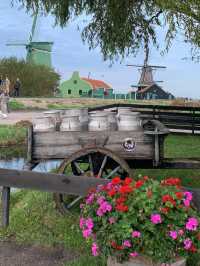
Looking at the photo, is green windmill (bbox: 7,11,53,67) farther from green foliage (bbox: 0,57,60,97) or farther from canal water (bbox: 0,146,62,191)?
canal water (bbox: 0,146,62,191)

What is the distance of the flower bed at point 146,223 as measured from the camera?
406 centimetres

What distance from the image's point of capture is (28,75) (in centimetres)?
5847

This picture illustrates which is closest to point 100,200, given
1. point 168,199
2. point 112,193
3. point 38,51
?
point 112,193

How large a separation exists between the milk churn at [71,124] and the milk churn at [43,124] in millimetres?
142

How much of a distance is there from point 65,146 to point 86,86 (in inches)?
3347

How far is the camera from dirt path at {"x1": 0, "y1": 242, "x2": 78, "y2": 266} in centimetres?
506

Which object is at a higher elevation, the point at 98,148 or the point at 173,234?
the point at 98,148

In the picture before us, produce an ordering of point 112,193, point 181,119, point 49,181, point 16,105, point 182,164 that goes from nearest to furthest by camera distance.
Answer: point 112,193 → point 49,181 → point 182,164 → point 181,119 → point 16,105

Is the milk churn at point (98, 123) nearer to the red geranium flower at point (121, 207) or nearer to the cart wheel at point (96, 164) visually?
the cart wheel at point (96, 164)

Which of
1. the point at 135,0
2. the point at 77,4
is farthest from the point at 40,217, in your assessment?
the point at 77,4

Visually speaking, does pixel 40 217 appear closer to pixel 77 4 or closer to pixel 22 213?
pixel 22 213

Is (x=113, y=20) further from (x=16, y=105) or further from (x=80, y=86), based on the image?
(x=80, y=86)

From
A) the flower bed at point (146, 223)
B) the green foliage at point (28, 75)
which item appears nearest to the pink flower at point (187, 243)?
the flower bed at point (146, 223)

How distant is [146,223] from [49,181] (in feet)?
5.88
